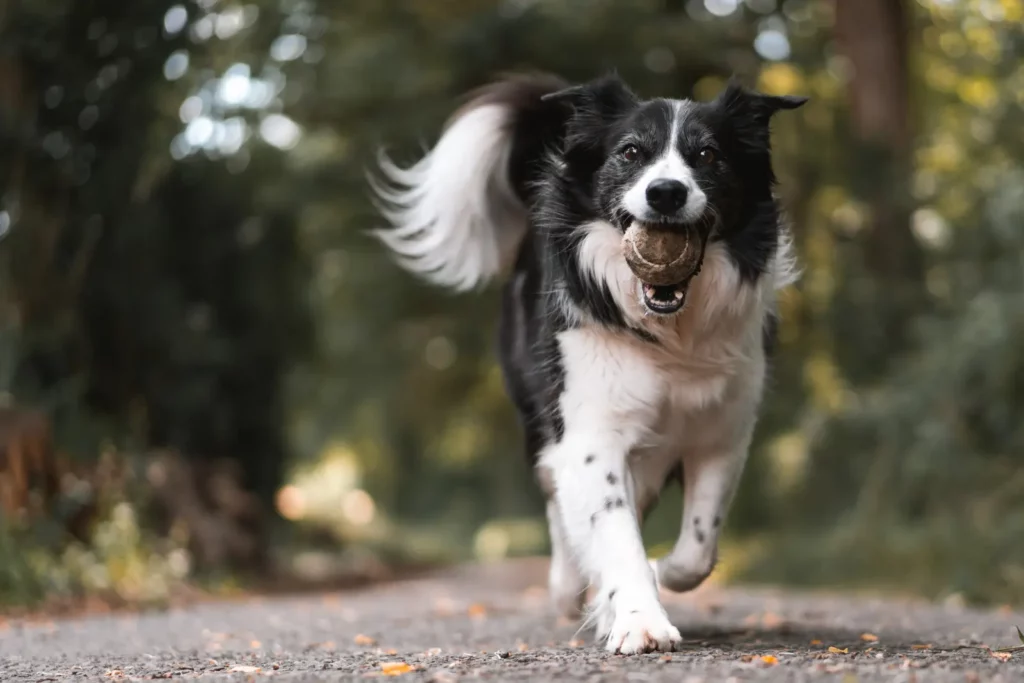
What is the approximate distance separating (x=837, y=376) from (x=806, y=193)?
179 cm

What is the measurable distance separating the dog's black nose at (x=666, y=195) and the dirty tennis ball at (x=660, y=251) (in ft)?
0.31

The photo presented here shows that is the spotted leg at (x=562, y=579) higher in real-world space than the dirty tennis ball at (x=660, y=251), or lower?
lower

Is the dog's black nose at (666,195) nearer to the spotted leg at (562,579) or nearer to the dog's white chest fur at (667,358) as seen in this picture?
the dog's white chest fur at (667,358)

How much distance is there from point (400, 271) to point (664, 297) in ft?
28.4

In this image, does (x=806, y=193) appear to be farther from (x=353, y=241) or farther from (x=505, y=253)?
(x=505, y=253)

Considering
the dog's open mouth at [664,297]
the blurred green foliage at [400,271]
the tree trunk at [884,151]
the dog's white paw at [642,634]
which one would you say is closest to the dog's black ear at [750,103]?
the dog's open mouth at [664,297]

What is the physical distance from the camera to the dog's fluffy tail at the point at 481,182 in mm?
5445

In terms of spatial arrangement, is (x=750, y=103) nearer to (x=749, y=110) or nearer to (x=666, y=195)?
(x=749, y=110)

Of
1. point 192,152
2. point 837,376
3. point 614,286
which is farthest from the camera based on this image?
point 837,376

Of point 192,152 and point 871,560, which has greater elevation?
point 192,152

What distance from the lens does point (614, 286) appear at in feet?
14.9

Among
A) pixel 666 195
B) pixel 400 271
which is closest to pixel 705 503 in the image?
pixel 666 195

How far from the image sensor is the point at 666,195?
4.17 meters

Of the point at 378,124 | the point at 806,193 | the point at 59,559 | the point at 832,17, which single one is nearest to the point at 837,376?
the point at 806,193
